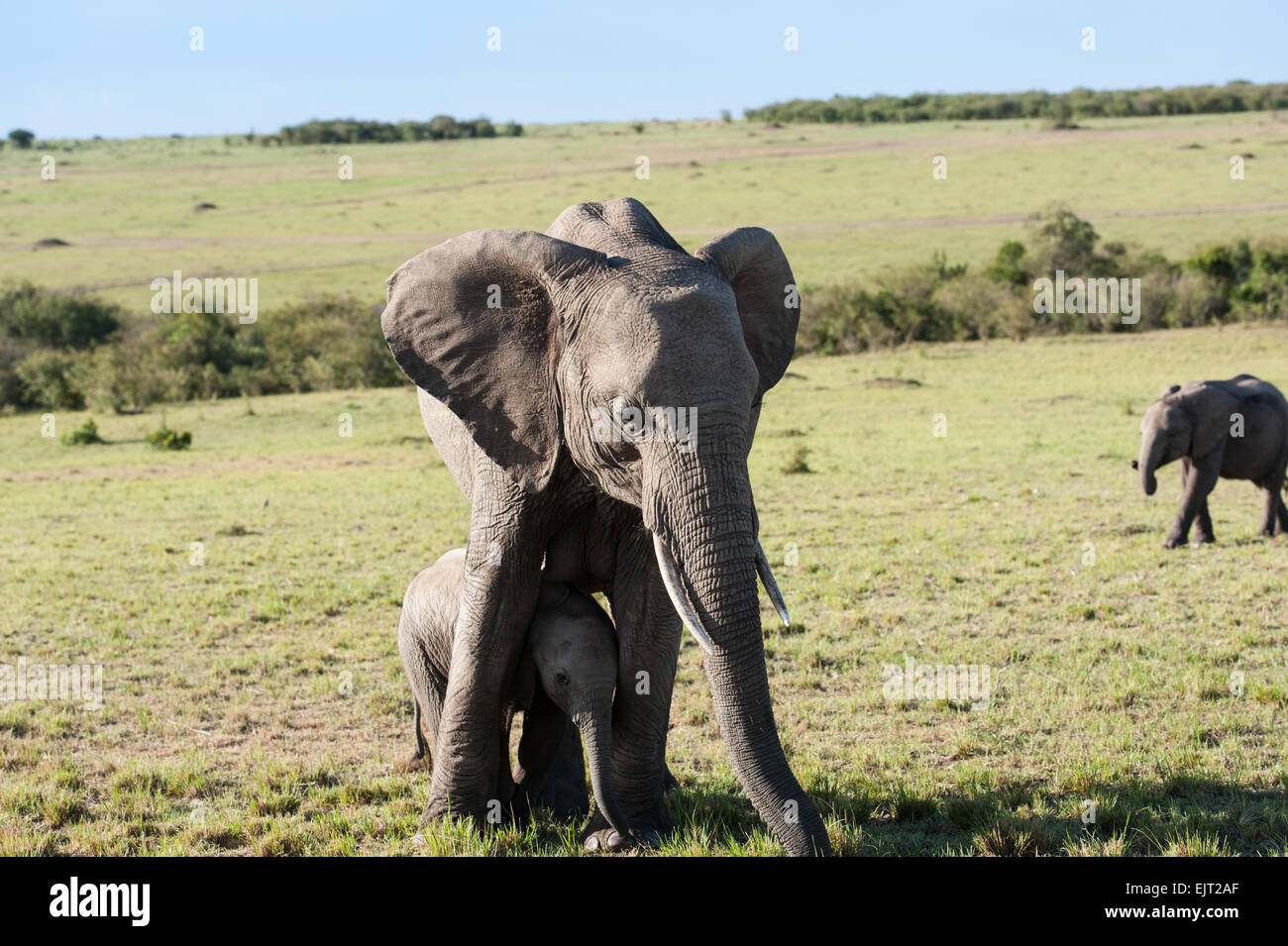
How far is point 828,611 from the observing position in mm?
10859

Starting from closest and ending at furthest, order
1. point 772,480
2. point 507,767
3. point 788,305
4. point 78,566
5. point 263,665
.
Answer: point 788,305 < point 507,767 < point 263,665 < point 78,566 < point 772,480

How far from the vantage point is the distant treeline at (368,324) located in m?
34.2

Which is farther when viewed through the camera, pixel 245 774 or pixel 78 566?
pixel 78 566

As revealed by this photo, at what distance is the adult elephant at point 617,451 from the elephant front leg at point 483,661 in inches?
0.4

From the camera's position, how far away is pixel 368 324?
39.0 m

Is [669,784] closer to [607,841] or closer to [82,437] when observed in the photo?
[607,841]

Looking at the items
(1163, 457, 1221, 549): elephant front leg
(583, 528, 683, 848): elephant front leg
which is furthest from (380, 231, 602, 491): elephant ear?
(1163, 457, 1221, 549): elephant front leg

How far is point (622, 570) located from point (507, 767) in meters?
1.34

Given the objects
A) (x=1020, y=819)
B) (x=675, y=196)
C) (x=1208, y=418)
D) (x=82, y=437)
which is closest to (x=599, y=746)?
(x=1020, y=819)

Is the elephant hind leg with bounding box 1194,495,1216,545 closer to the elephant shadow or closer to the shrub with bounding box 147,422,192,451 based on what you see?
the elephant shadow

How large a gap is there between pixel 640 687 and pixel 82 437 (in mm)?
23920

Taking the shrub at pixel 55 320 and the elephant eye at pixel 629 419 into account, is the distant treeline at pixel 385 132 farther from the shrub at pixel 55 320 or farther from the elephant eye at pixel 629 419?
the elephant eye at pixel 629 419
